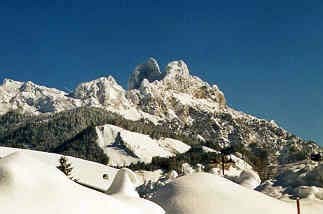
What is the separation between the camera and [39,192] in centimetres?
3997

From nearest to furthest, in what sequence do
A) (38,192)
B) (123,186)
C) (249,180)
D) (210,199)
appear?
(38,192), (123,186), (210,199), (249,180)

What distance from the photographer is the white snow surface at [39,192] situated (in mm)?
38031

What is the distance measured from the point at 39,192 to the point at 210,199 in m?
54.7

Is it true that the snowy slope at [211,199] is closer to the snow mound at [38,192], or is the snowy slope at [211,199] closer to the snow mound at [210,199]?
the snow mound at [210,199]

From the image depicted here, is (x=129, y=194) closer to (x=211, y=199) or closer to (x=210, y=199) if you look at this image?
(x=210, y=199)

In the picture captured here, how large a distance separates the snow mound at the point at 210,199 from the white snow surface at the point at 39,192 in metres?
43.3

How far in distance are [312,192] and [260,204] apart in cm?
2758

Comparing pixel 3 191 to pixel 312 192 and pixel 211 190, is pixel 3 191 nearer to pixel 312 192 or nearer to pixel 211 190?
pixel 211 190

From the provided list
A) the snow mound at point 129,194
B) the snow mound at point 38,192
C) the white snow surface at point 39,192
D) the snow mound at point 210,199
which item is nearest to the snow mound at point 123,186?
the snow mound at point 129,194

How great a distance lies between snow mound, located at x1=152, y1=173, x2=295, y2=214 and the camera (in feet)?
289

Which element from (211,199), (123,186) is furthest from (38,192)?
(211,199)

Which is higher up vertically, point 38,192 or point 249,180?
point 249,180

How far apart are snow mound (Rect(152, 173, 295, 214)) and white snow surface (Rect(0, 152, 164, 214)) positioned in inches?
1704

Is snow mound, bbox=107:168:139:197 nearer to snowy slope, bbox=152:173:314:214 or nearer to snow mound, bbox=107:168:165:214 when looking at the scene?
snow mound, bbox=107:168:165:214
